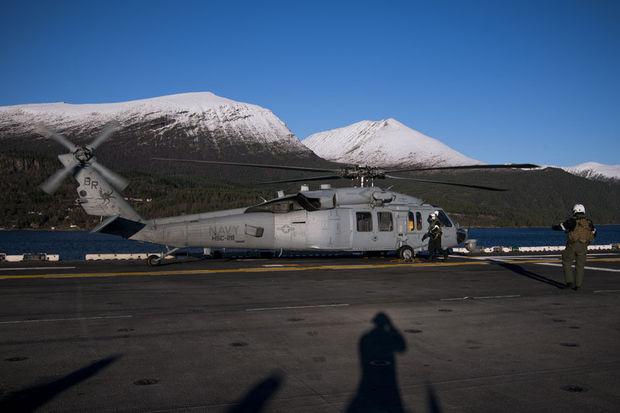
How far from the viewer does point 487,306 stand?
1255 centimetres

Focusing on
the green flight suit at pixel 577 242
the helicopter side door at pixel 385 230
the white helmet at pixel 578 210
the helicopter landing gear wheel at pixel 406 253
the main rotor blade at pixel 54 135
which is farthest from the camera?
the helicopter side door at pixel 385 230

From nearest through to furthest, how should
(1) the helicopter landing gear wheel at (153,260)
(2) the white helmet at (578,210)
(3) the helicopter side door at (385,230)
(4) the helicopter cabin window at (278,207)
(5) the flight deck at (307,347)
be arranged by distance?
(5) the flight deck at (307,347) < (2) the white helmet at (578,210) < (1) the helicopter landing gear wheel at (153,260) < (4) the helicopter cabin window at (278,207) < (3) the helicopter side door at (385,230)

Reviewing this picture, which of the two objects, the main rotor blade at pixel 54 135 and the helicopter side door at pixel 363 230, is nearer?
the main rotor blade at pixel 54 135

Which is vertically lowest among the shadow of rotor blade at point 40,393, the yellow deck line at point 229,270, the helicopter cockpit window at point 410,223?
the shadow of rotor blade at point 40,393

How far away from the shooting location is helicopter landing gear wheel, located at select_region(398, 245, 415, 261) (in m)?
26.3

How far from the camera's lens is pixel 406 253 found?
26.3 metres

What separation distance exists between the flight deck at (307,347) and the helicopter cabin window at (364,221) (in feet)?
31.7

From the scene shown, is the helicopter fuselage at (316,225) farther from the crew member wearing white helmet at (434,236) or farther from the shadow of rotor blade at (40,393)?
the shadow of rotor blade at (40,393)

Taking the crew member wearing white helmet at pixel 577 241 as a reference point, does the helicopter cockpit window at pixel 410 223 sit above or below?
above

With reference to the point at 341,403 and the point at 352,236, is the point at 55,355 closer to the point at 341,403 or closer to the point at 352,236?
the point at 341,403

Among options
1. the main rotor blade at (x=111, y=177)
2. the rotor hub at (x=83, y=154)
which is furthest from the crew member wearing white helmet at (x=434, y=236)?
the rotor hub at (x=83, y=154)

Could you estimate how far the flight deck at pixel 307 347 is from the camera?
6.06 metres

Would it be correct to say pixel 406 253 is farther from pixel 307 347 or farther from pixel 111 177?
pixel 307 347

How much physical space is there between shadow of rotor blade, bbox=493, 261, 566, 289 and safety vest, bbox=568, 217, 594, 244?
1607 mm
